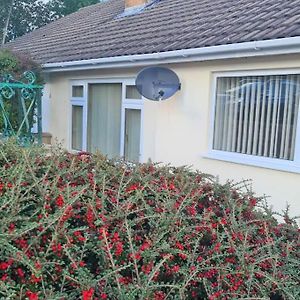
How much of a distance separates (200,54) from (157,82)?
3.15 ft

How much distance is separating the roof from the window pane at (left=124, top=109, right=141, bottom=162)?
1.25 metres

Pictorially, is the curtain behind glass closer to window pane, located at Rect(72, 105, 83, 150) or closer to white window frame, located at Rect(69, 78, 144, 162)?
white window frame, located at Rect(69, 78, 144, 162)

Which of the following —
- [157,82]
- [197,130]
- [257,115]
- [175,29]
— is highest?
[175,29]

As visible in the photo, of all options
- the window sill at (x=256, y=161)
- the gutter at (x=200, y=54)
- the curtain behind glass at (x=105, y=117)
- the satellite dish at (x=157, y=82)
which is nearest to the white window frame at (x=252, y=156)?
the window sill at (x=256, y=161)

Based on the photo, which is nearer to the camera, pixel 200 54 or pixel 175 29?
pixel 200 54

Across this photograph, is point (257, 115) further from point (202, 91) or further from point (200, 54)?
point (200, 54)

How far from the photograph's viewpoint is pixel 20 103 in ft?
28.3

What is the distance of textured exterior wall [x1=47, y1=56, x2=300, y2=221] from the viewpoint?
564 centimetres

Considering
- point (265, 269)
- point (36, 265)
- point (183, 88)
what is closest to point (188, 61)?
point (183, 88)

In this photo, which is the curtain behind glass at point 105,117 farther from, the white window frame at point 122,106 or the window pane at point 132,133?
the window pane at point 132,133

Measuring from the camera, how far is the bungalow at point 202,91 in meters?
5.66

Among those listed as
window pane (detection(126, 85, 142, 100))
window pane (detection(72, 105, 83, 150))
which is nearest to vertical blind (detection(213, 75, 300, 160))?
window pane (detection(126, 85, 142, 100))

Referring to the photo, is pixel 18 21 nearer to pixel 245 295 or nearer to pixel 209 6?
pixel 209 6

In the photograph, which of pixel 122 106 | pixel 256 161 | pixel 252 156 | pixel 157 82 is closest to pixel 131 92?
pixel 122 106
